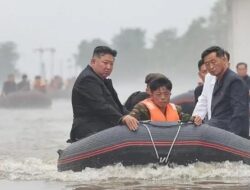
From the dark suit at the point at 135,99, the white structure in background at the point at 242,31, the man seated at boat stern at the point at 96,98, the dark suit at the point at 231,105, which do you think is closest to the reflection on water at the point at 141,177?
the dark suit at the point at 231,105

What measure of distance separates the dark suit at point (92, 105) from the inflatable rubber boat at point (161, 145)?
47cm

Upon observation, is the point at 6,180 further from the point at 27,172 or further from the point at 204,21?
the point at 204,21

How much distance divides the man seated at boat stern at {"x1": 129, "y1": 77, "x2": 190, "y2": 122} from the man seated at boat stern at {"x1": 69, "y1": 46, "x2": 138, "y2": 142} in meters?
0.26

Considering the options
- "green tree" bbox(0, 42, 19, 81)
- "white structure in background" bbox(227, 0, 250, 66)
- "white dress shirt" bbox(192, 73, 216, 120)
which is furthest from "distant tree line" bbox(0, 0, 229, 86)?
"white dress shirt" bbox(192, 73, 216, 120)

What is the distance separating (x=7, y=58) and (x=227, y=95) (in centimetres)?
13314

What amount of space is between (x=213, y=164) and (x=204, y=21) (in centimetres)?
9312

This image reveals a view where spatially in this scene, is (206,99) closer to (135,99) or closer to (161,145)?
(135,99)

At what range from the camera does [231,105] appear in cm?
846

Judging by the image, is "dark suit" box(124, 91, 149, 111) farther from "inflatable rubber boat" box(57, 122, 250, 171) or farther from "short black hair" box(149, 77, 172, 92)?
"inflatable rubber boat" box(57, 122, 250, 171)

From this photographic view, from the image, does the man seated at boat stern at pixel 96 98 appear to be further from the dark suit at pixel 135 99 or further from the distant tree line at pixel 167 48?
the distant tree line at pixel 167 48

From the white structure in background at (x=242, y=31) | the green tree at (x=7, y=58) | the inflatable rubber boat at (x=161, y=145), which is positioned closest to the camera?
the inflatable rubber boat at (x=161, y=145)

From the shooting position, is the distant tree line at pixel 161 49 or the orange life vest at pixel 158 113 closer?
the orange life vest at pixel 158 113

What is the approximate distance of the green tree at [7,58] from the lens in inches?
5255

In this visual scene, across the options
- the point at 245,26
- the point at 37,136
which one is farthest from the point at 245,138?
the point at 245,26
